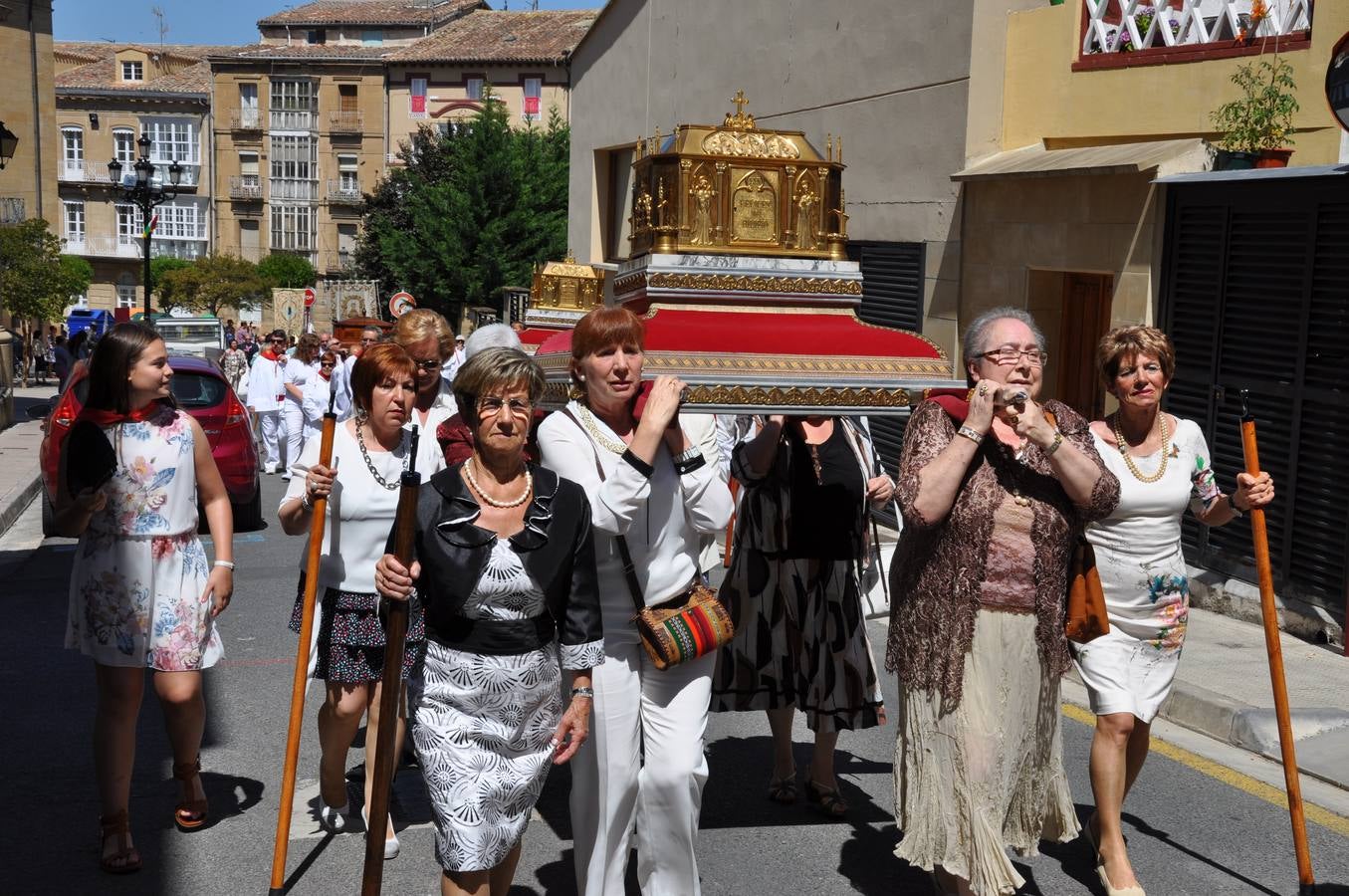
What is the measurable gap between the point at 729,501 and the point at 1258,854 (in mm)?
2621

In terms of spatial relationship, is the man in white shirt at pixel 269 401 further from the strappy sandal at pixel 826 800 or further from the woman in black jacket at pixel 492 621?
the woman in black jacket at pixel 492 621

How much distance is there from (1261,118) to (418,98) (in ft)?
208

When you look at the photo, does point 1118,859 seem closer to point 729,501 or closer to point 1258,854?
point 1258,854

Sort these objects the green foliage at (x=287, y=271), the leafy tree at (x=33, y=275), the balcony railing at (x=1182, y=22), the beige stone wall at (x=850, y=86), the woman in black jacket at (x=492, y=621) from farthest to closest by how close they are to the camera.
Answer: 1. the green foliage at (x=287, y=271)
2. the leafy tree at (x=33, y=275)
3. the beige stone wall at (x=850, y=86)
4. the balcony railing at (x=1182, y=22)
5. the woman in black jacket at (x=492, y=621)

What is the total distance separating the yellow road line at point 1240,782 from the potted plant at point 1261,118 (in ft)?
14.9

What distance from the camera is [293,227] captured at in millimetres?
76812

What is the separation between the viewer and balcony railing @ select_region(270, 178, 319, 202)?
75938 mm

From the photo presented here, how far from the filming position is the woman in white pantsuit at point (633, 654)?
447cm

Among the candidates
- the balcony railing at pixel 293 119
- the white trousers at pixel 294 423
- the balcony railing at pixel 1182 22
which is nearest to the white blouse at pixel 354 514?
the balcony railing at pixel 1182 22

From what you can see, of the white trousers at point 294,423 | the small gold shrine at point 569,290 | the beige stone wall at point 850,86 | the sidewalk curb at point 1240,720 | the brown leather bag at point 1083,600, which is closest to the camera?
the brown leather bag at point 1083,600

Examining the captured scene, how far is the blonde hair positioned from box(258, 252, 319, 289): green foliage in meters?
68.9

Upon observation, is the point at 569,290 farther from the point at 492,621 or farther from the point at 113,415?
the point at 492,621

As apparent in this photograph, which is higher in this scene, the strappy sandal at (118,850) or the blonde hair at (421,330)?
the blonde hair at (421,330)

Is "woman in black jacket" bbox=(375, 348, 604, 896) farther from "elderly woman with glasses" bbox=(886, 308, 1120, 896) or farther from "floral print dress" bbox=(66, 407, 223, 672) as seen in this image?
"floral print dress" bbox=(66, 407, 223, 672)
